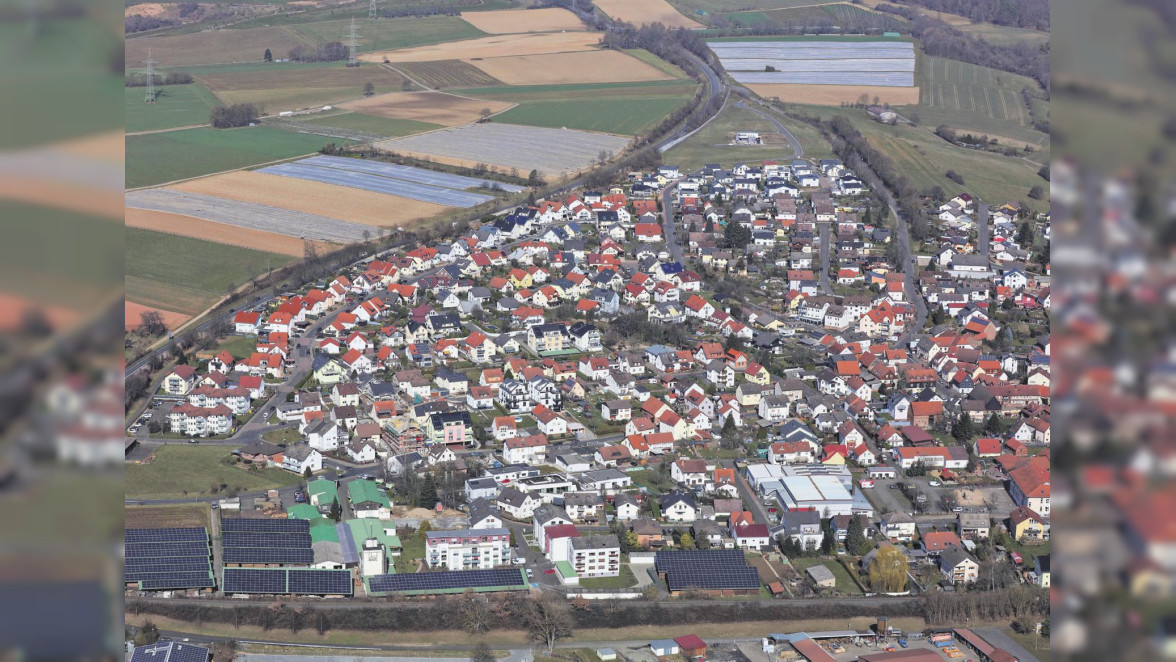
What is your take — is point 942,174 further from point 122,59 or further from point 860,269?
point 122,59

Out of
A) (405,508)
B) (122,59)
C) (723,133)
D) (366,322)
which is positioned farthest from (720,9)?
(122,59)

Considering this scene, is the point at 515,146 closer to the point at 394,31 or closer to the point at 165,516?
the point at 394,31

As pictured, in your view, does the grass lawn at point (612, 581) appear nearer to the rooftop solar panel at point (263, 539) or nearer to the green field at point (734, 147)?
the rooftop solar panel at point (263, 539)

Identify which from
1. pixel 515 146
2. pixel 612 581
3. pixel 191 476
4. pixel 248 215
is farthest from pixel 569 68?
pixel 612 581

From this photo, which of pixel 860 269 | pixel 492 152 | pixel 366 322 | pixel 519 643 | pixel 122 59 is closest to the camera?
pixel 122 59

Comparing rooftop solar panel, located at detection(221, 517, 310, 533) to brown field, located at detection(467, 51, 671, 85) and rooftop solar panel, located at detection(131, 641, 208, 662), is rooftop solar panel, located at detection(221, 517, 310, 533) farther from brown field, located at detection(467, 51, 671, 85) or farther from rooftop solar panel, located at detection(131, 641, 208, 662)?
brown field, located at detection(467, 51, 671, 85)

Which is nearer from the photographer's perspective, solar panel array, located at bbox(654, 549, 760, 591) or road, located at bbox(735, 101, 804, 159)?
solar panel array, located at bbox(654, 549, 760, 591)

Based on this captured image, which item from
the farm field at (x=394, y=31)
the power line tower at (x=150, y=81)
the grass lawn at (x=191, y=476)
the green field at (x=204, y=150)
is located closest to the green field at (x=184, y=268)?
the green field at (x=204, y=150)

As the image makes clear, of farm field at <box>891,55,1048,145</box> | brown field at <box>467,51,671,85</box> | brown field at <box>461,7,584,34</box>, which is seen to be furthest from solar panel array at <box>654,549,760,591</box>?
brown field at <box>461,7,584,34</box>

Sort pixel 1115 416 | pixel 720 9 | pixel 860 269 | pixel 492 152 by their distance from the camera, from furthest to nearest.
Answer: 1. pixel 720 9
2. pixel 492 152
3. pixel 860 269
4. pixel 1115 416
